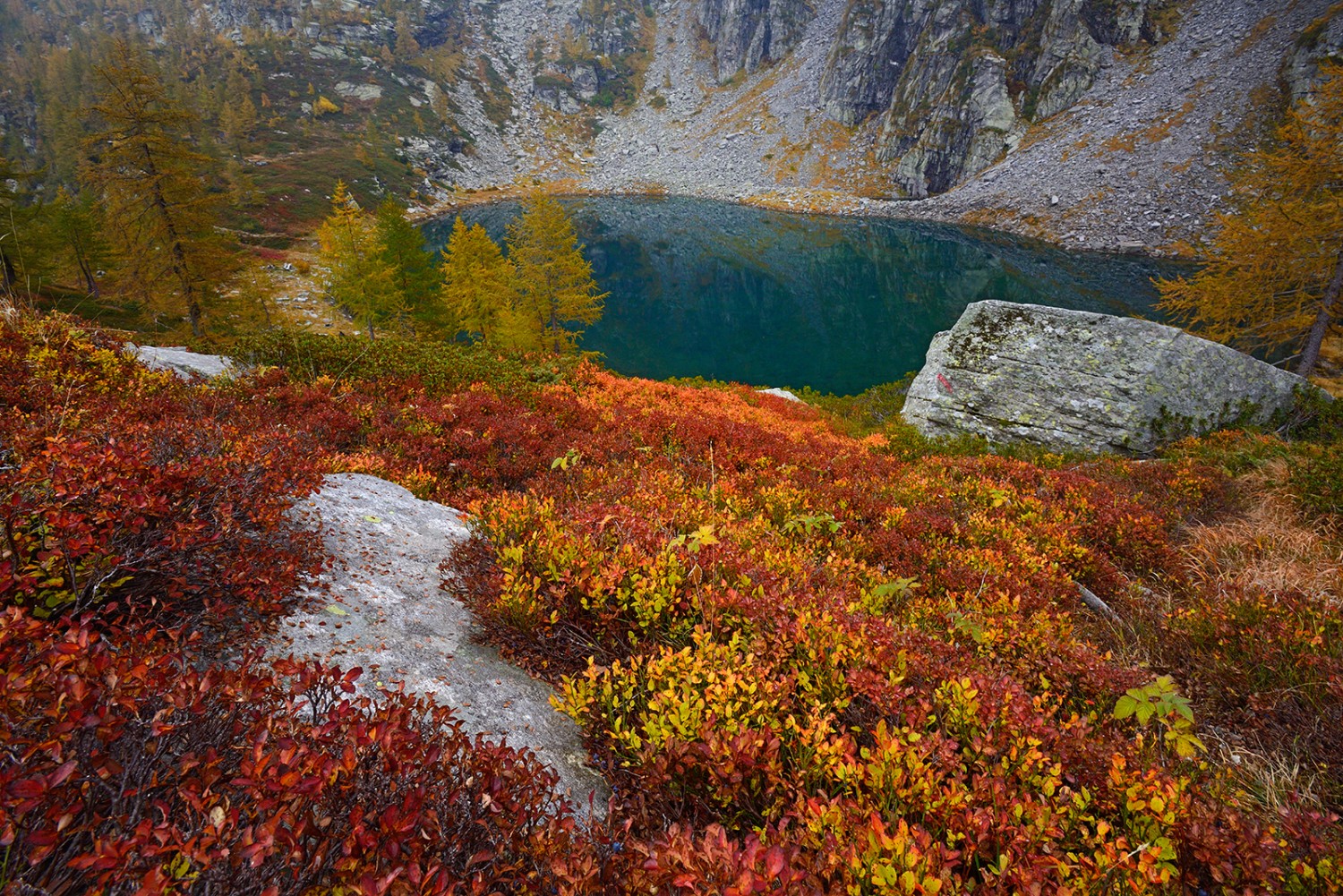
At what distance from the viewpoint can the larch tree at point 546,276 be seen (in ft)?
95.3

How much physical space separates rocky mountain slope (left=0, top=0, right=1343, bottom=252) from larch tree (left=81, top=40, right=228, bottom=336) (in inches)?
3119

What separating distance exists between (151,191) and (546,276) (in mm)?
16047

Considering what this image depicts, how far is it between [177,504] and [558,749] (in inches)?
111

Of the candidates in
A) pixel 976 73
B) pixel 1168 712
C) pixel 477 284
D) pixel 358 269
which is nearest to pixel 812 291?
pixel 477 284

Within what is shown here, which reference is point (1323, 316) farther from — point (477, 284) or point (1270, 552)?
point (477, 284)

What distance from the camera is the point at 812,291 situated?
5156 cm

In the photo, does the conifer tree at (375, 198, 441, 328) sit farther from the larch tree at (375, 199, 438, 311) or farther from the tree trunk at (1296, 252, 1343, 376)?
the tree trunk at (1296, 252, 1343, 376)

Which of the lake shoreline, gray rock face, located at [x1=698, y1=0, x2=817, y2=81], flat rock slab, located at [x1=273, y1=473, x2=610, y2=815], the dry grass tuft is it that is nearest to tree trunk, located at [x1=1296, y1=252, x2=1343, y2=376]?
the dry grass tuft

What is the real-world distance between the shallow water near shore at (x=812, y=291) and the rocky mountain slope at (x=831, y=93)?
14.9 m

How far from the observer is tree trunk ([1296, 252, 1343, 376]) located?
16.2m

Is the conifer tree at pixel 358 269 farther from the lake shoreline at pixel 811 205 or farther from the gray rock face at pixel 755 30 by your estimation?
the gray rock face at pixel 755 30

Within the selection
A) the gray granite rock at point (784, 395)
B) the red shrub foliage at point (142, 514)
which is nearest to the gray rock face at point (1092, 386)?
the gray granite rock at point (784, 395)

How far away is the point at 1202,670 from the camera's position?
4059mm

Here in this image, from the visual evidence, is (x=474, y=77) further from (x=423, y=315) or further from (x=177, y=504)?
(x=177, y=504)
